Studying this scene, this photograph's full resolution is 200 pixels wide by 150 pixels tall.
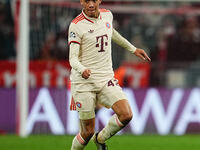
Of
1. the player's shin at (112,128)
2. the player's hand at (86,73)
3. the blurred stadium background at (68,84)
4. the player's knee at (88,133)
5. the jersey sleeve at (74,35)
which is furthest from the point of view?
the blurred stadium background at (68,84)

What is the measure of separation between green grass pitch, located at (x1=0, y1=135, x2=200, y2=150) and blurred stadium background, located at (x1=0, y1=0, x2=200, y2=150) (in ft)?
0.07

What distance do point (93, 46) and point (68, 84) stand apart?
6015mm

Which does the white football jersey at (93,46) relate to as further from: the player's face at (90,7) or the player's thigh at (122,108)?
the player's thigh at (122,108)

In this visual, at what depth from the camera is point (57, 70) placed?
548 inches

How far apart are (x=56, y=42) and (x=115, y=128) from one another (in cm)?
783

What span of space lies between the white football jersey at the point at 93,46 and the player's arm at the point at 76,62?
0.12 metres

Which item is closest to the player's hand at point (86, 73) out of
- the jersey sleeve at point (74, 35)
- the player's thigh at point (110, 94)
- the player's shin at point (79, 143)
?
the jersey sleeve at point (74, 35)

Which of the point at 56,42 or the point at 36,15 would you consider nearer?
the point at 36,15

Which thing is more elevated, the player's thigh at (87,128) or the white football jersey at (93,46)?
the white football jersey at (93,46)

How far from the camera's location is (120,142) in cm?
1116

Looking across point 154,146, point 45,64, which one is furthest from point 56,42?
point 154,146

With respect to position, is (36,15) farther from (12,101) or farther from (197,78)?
(197,78)

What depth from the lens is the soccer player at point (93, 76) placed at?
7.64m

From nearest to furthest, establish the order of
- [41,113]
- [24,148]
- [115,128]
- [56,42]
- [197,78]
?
[115,128] < [24,148] < [41,113] < [197,78] < [56,42]
